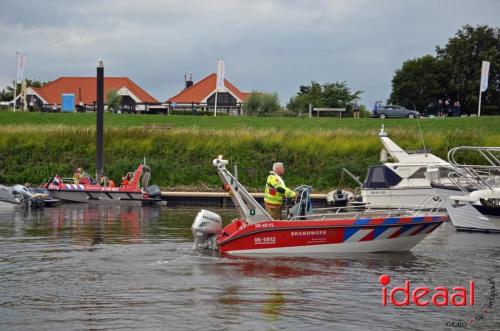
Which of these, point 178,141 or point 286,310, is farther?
point 178,141

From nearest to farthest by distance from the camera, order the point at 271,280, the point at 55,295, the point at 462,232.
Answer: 1. the point at 55,295
2. the point at 271,280
3. the point at 462,232

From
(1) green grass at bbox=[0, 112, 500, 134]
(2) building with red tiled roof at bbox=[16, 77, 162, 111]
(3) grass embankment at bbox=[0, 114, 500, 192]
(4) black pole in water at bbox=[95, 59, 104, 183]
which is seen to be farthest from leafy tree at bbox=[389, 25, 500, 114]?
(4) black pole in water at bbox=[95, 59, 104, 183]

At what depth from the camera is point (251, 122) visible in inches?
2258

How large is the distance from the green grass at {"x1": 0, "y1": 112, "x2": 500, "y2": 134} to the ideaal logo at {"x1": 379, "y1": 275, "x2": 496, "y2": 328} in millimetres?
36629

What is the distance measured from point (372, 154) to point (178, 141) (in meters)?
10.4

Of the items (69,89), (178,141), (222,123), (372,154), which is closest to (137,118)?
(222,123)

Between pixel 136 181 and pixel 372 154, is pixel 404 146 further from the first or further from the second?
pixel 136 181

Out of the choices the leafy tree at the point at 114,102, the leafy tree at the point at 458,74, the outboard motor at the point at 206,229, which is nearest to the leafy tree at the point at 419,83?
the leafy tree at the point at 458,74

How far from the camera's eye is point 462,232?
81.0 ft

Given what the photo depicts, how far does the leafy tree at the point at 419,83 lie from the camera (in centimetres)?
7950

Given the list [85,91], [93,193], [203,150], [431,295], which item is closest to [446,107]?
[85,91]

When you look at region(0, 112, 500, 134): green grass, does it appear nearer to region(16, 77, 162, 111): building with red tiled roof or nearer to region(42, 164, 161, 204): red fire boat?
region(42, 164, 161, 204): red fire boat

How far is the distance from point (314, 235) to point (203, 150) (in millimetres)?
27984

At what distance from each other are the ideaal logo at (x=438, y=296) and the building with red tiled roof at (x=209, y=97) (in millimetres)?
62912
